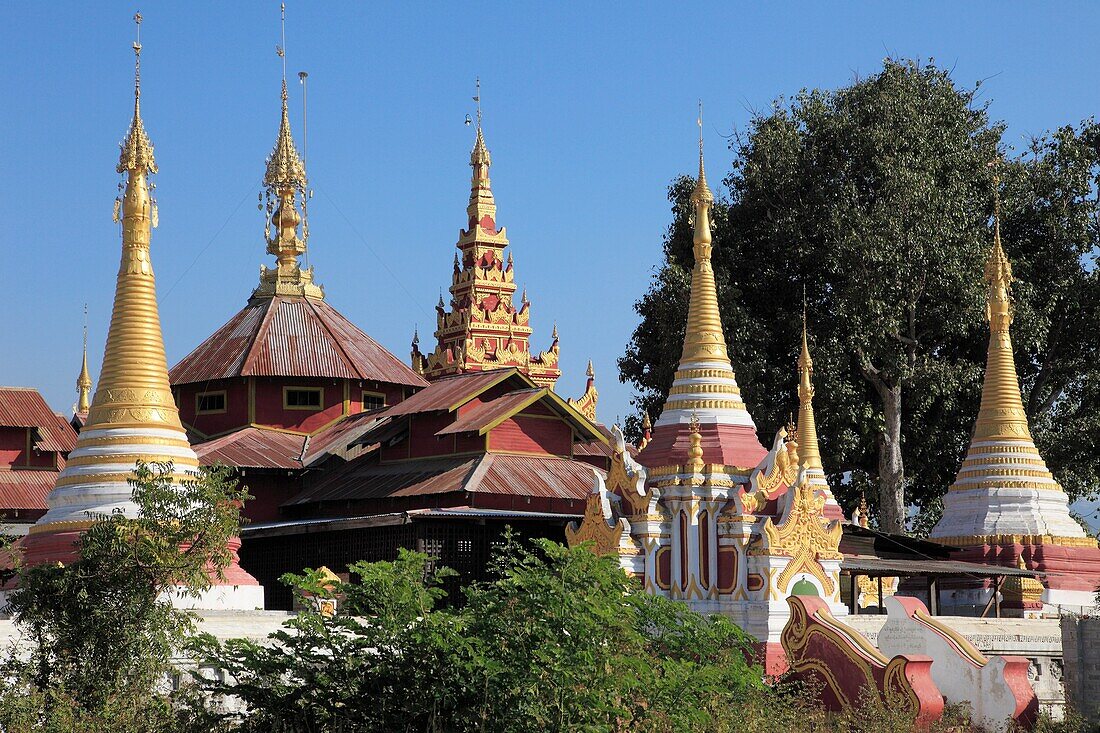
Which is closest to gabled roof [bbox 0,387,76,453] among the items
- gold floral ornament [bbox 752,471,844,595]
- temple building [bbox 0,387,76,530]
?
temple building [bbox 0,387,76,530]

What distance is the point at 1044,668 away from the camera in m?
28.0

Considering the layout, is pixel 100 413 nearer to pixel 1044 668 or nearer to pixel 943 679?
pixel 943 679

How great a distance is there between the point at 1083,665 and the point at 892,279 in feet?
67.5

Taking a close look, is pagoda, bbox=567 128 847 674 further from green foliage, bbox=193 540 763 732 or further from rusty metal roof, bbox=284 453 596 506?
green foliage, bbox=193 540 763 732

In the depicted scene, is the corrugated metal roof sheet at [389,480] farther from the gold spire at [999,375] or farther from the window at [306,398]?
the gold spire at [999,375]

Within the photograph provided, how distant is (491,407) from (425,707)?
18082mm

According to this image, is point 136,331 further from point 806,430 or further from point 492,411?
point 806,430

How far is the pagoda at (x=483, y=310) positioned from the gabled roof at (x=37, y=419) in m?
16.0

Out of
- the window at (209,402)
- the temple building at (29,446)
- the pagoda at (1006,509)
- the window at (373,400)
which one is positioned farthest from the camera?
the window at (373,400)


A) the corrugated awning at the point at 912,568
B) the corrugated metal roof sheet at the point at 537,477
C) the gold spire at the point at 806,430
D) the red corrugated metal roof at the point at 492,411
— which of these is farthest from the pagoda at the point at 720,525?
the gold spire at the point at 806,430

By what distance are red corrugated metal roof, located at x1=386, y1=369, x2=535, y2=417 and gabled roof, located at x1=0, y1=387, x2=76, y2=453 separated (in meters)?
7.94

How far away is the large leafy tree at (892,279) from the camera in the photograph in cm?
4378

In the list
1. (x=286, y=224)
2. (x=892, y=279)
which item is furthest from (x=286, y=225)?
(x=892, y=279)

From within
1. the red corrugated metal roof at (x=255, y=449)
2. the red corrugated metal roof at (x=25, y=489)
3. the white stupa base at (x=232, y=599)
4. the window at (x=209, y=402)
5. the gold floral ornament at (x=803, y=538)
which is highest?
the window at (x=209, y=402)
